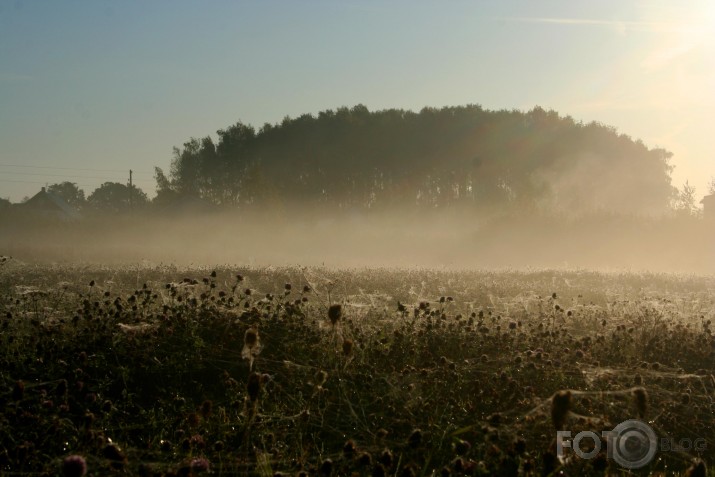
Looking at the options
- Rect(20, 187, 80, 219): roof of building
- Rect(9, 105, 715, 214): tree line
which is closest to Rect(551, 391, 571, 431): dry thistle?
Rect(9, 105, 715, 214): tree line

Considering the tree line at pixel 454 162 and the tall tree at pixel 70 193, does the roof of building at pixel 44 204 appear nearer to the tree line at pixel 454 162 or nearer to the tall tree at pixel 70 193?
the tree line at pixel 454 162

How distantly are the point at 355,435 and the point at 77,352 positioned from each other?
2.77 meters

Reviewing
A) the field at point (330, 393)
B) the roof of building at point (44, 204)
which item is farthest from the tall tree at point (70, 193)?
the field at point (330, 393)

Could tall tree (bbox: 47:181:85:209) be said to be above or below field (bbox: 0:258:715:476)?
above

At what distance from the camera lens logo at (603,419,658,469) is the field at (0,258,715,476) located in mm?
117

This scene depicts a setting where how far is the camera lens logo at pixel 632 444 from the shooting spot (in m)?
4.41

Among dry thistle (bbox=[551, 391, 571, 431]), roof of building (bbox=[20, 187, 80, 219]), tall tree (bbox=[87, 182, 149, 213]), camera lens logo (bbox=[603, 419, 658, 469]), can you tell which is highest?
tall tree (bbox=[87, 182, 149, 213])

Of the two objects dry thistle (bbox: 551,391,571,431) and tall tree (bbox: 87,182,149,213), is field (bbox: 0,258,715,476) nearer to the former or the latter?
dry thistle (bbox: 551,391,571,431)

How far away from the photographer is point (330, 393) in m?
5.29

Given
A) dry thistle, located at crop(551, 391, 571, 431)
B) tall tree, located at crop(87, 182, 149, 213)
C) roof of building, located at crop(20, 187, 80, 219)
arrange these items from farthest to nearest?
tall tree, located at crop(87, 182, 149, 213), roof of building, located at crop(20, 187, 80, 219), dry thistle, located at crop(551, 391, 571, 431)

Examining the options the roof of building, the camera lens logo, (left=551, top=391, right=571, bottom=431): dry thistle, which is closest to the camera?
(left=551, top=391, right=571, bottom=431): dry thistle

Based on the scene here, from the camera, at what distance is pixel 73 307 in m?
8.46

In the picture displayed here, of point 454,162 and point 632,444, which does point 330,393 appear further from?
point 454,162

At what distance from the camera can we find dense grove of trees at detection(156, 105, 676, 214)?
78.8 m
